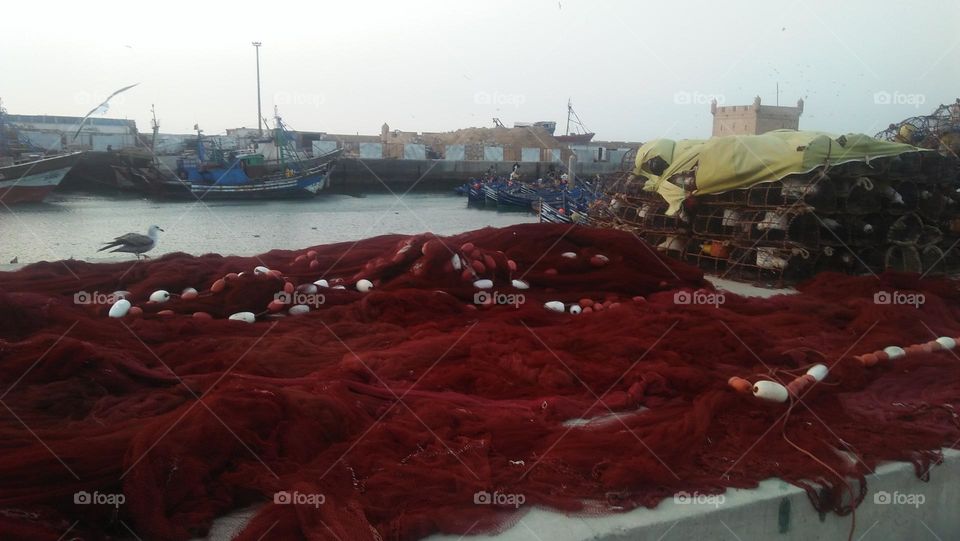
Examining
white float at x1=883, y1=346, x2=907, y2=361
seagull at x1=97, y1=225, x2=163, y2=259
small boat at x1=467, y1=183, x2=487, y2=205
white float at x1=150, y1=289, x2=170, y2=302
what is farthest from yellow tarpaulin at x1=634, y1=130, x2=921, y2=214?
small boat at x1=467, y1=183, x2=487, y2=205

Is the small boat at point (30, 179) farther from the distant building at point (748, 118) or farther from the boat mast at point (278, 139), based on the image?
the distant building at point (748, 118)

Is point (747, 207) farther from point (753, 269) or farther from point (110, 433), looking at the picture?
point (110, 433)

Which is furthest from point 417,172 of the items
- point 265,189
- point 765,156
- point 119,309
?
point 119,309

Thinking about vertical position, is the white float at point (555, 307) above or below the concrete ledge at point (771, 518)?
above

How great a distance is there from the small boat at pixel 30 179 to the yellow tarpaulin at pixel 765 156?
3164cm

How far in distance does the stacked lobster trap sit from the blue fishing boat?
101 ft

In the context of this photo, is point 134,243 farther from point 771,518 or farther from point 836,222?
point 836,222

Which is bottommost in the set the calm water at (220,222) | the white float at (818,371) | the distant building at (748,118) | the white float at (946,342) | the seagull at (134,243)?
the calm water at (220,222)

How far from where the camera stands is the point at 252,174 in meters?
35.4

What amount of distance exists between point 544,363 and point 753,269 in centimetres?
432

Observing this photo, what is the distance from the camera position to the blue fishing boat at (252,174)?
34.2 m

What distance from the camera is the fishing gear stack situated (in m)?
6.81

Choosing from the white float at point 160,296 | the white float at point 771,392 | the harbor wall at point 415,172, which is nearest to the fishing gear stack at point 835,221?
the white float at point 771,392

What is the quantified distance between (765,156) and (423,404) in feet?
18.8
